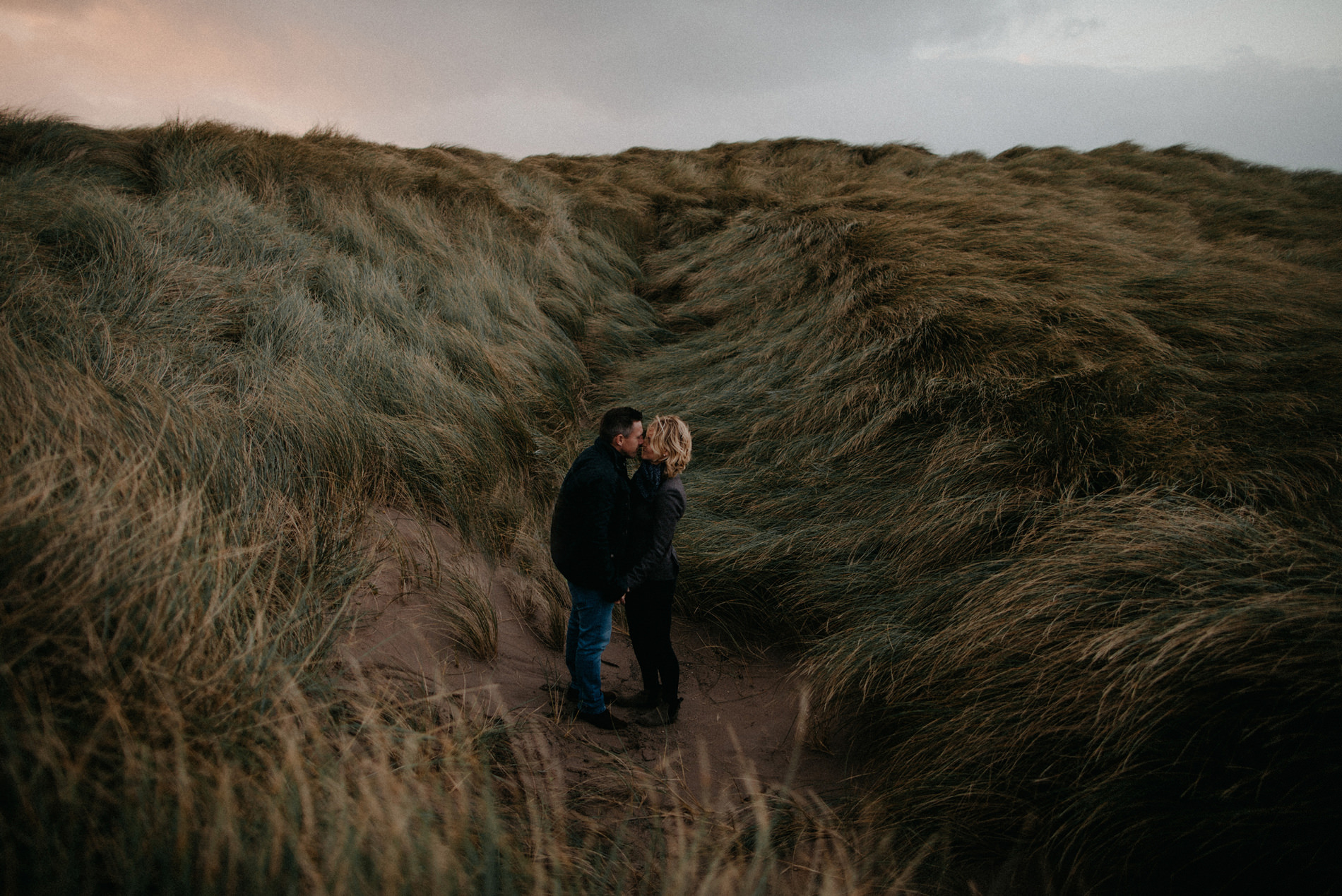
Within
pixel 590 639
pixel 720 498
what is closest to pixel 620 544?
pixel 590 639

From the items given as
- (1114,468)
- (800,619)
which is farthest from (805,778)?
(1114,468)

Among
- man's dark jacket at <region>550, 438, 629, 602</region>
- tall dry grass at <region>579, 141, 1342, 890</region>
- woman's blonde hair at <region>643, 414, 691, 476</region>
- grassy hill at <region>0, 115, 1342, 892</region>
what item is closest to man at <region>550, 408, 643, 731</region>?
man's dark jacket at <region>550, 438, 629, 602</region>

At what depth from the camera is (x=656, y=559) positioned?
8.51 feet

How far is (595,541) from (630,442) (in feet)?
1.57

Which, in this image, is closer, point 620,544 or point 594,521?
point 594,521

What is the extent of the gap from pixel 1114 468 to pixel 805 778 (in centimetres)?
220

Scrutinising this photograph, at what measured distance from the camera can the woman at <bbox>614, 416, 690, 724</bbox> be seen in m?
2.59

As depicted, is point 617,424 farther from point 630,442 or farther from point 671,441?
point 671,441

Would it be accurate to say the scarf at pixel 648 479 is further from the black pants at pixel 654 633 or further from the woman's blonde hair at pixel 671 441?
the black pants at pixel 654 633

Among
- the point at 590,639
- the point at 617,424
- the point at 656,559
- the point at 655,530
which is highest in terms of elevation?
the point at 617,424

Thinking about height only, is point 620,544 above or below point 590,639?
above

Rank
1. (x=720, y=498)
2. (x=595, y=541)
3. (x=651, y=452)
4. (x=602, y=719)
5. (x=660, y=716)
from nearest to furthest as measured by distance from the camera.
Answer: (x=595, y=541) < (x=651, y=452) < (x=602, y=719) < (x=660, y=716) < (x=720, y=498)

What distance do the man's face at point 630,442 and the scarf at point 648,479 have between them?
8 centimetres

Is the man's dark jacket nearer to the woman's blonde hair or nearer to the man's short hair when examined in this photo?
the man's short hair
